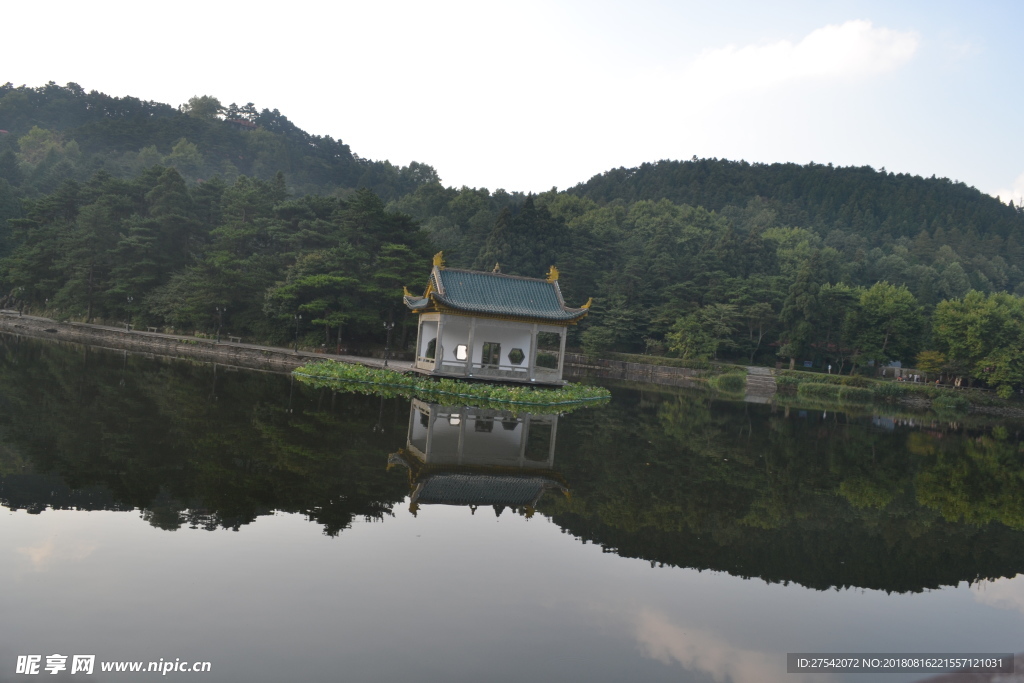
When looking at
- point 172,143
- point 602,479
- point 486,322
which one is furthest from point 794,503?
point 172,143

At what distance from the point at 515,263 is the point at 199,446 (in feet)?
164

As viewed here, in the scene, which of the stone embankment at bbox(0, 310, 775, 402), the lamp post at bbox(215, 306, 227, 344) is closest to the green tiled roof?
the stone embankment at bbox(0, 310, 775, 402)

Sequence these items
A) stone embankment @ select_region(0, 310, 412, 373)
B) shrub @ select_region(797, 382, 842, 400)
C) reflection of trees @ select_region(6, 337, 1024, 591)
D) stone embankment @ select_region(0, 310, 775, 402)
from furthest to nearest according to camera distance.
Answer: shrub @ select_region(797, 382, 842, 400) < stone embankment @ select_region(0, 310, 775, 402) < stone embankment @ select_region(0, 310, 412, 373) < reflection of trees @ select_region(6, 337, 1024, 591)

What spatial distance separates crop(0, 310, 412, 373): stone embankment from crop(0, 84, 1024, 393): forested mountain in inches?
76.2

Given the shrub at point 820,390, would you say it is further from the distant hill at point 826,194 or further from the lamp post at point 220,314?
the distant hill at point 826,194

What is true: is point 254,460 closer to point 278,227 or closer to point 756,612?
point 756,612

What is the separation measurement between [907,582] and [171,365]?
24.2 m

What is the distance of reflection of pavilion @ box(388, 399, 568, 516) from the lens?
397 inches

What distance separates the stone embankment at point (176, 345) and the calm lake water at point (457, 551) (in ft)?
48.9

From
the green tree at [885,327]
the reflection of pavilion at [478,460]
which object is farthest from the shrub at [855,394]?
the reflection of pavilion at [478,460]

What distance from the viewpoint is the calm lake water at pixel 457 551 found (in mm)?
5191

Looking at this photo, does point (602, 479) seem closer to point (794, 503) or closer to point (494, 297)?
point (794, 503)

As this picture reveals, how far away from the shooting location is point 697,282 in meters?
53.1

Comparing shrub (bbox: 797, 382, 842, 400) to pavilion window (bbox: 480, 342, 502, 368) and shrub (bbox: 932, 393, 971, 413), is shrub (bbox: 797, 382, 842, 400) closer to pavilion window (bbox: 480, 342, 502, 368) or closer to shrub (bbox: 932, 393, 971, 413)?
shrub (bbox: 932, 393, 971, 413)
